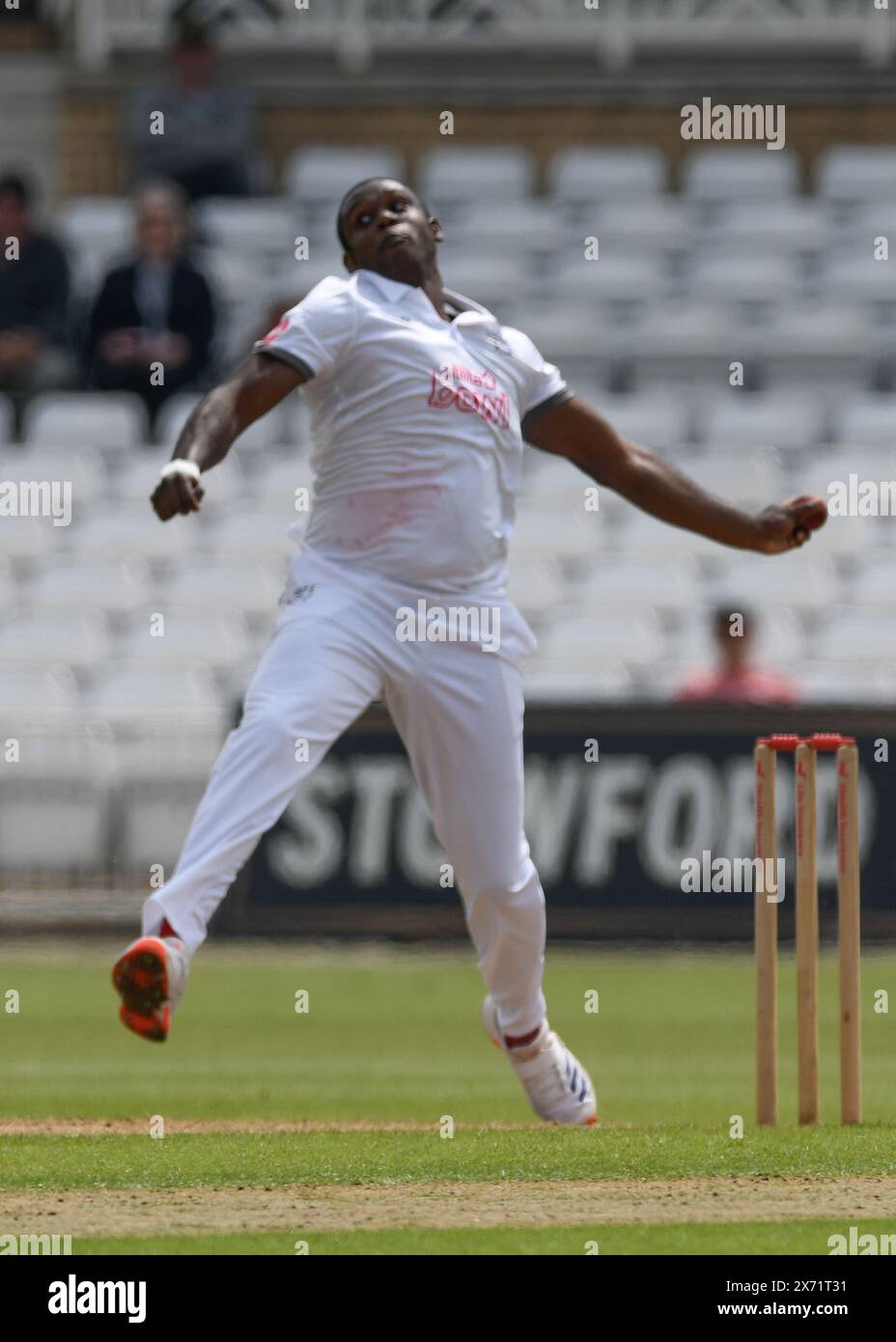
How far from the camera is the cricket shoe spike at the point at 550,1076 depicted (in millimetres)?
7641

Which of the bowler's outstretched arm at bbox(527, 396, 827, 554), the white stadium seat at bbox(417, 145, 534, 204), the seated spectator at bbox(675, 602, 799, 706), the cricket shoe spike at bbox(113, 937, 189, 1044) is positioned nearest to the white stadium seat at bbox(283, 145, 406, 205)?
the white stadium seat at bbox(417, 145, 534, 204)

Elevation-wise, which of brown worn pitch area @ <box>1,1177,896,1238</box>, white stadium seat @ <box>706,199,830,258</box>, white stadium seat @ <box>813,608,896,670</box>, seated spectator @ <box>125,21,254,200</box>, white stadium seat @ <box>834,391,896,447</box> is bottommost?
brown worn pitch area @ <box>1,1177,896,1238</box>

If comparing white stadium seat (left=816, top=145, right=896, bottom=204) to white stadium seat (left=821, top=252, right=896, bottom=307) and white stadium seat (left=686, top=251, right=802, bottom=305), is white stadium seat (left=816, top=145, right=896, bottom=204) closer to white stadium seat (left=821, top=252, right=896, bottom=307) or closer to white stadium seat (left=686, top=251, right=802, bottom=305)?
white stadium seat (left=821, top=252, right=896, bottom=307)

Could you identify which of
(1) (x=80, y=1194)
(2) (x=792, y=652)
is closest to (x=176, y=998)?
(1) (x=80, y=1194)

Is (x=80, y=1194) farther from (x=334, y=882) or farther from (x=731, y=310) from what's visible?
(x=731, y=310)

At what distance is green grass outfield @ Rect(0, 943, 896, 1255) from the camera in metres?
5.96

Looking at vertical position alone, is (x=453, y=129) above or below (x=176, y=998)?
above

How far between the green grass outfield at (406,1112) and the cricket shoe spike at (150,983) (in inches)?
15.2

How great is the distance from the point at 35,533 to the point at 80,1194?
11.7m

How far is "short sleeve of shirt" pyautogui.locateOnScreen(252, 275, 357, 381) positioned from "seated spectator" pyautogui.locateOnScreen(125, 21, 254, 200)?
13.2 m

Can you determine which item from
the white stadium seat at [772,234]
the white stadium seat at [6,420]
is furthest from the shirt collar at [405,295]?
the white stadium seat at [772,234]

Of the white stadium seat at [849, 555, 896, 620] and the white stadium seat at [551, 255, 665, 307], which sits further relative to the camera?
the white stadium seat at [551, 255, 665, 307]
